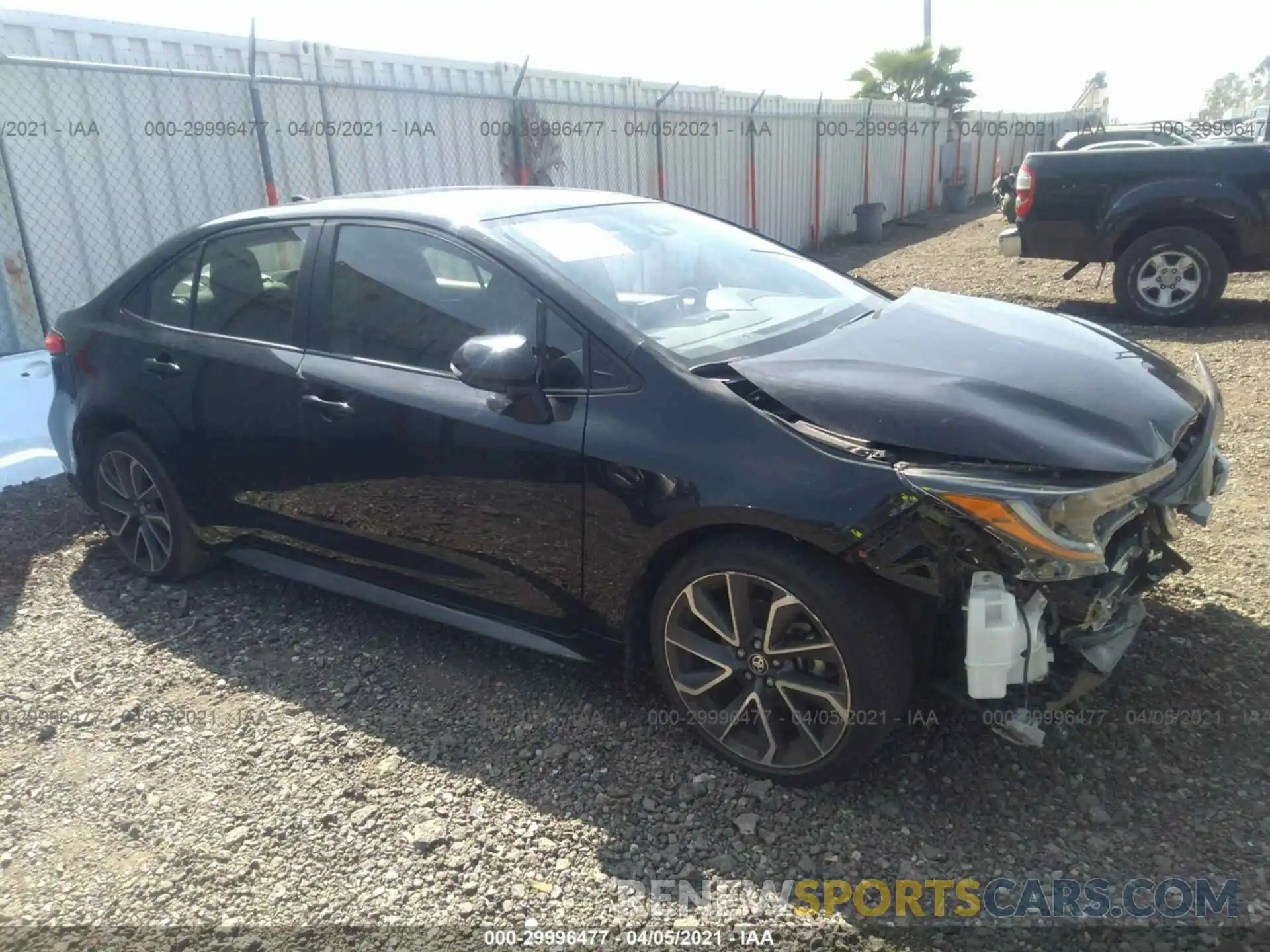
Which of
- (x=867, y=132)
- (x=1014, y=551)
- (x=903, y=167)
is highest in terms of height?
(x=867, y=132)

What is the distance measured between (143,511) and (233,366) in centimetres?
102

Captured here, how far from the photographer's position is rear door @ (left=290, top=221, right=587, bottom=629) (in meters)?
2.89

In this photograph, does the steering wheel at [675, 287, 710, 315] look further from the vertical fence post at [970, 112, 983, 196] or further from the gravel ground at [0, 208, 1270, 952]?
the vertical fence post at [970, 112, 983, 196]

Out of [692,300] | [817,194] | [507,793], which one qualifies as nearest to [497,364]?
[692,300]

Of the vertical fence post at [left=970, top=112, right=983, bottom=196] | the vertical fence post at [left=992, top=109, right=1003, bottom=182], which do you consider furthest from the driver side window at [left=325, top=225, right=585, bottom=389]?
the vertical fence post at [left=992, top=109, right=1003, bottom=182]

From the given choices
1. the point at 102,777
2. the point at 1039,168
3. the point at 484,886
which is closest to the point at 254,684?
the point at 102,777

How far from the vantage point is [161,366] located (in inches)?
151

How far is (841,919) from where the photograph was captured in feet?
7.61

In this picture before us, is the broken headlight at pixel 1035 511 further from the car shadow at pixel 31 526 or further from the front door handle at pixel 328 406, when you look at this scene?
the car shadow at pixel 31 526

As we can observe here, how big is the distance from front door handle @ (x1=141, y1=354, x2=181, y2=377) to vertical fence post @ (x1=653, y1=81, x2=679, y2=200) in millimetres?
9118

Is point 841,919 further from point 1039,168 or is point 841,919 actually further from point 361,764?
point 1039,168

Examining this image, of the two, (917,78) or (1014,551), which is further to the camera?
(917,78)

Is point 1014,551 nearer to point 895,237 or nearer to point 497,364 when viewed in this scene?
point 497,364

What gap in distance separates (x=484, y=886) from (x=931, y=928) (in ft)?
3.70
